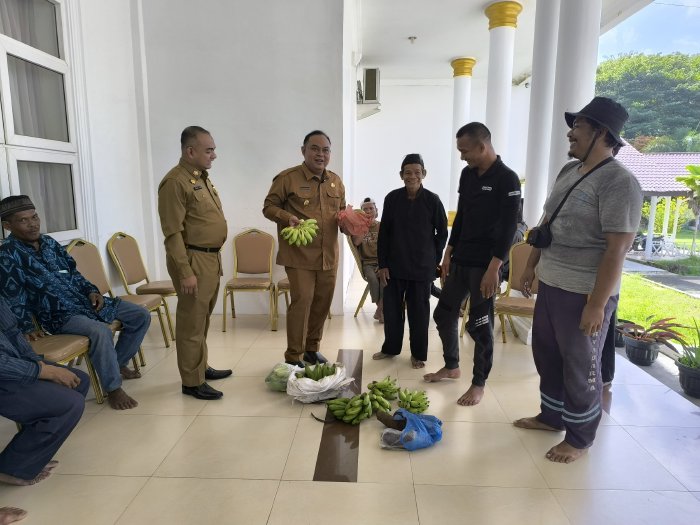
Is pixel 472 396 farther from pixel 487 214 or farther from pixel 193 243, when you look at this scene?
pixel 193 243

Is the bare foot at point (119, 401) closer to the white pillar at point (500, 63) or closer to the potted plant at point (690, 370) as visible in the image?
the potted plant at point (690, 370)

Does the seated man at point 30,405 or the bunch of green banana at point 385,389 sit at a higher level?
the seated man at point 30,405

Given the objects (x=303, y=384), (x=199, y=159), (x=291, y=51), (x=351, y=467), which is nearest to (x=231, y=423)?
(x=303, y=384)

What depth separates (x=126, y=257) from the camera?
4031 millimetres

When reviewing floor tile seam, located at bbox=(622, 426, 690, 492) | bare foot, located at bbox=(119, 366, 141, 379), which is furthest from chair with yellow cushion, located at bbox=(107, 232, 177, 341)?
floor tile seam, located at bbox=(622, 426, 690, 492)

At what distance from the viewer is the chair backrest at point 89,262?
3369mm

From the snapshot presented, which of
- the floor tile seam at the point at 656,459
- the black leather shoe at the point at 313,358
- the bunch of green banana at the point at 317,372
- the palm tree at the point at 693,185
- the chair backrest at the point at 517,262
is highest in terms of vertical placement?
the palm tree at the point at 693,185

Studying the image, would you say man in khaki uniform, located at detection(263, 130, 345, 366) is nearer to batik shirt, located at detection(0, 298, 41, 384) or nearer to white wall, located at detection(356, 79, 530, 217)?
batik shirt, located at detection(0, 298, 41, 384)

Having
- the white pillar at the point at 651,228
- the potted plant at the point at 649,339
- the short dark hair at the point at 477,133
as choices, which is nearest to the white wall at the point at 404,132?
the white pillar at the point at 651,228

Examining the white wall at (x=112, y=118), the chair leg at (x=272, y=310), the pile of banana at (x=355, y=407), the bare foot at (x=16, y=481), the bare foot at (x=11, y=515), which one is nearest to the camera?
the bare foot at (x=11, y=515)

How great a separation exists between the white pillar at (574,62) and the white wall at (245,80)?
196cm

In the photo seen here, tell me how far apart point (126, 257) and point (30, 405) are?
2.26 meters

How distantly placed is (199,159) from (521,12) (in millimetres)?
6022

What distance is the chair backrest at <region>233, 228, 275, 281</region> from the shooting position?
4.59 metres
